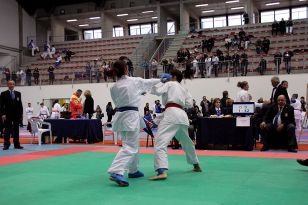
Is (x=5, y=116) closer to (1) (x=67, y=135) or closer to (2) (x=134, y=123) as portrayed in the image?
(1) (x=67, y=135)

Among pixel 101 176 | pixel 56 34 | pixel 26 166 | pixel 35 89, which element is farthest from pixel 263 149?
pixel 56 34

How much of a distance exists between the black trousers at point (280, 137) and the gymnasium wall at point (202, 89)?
6899mm

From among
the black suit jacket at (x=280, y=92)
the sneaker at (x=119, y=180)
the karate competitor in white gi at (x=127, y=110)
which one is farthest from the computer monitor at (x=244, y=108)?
the sneaker at (x=119, y=180)

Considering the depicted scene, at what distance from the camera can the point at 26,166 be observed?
633 cm

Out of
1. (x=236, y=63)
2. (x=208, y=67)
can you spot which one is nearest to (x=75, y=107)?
(x=208, y=67)

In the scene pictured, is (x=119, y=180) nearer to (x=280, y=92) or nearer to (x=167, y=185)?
(x=167, y=185)

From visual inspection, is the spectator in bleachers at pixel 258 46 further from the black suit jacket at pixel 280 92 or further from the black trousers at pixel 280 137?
the black trousers at pixel 280 137

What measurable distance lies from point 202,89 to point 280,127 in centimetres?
1036

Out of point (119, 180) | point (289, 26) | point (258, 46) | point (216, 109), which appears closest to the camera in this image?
point (119, 180)

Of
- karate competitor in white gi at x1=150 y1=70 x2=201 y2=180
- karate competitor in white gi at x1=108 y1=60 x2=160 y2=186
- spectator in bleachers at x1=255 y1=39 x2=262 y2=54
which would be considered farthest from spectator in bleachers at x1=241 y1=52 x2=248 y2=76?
karate competitor in white gi at x1=108 y1=60 x2=160 y2=186

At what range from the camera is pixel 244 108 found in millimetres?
8609

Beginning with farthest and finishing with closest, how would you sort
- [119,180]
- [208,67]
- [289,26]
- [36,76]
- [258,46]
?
[36,76] → [289,26] → [258,46] → [208,67] → [119,180]

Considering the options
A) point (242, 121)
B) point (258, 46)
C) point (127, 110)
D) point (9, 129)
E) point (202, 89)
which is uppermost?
point (258, 46)

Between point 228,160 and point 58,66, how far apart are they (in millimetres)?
20863
